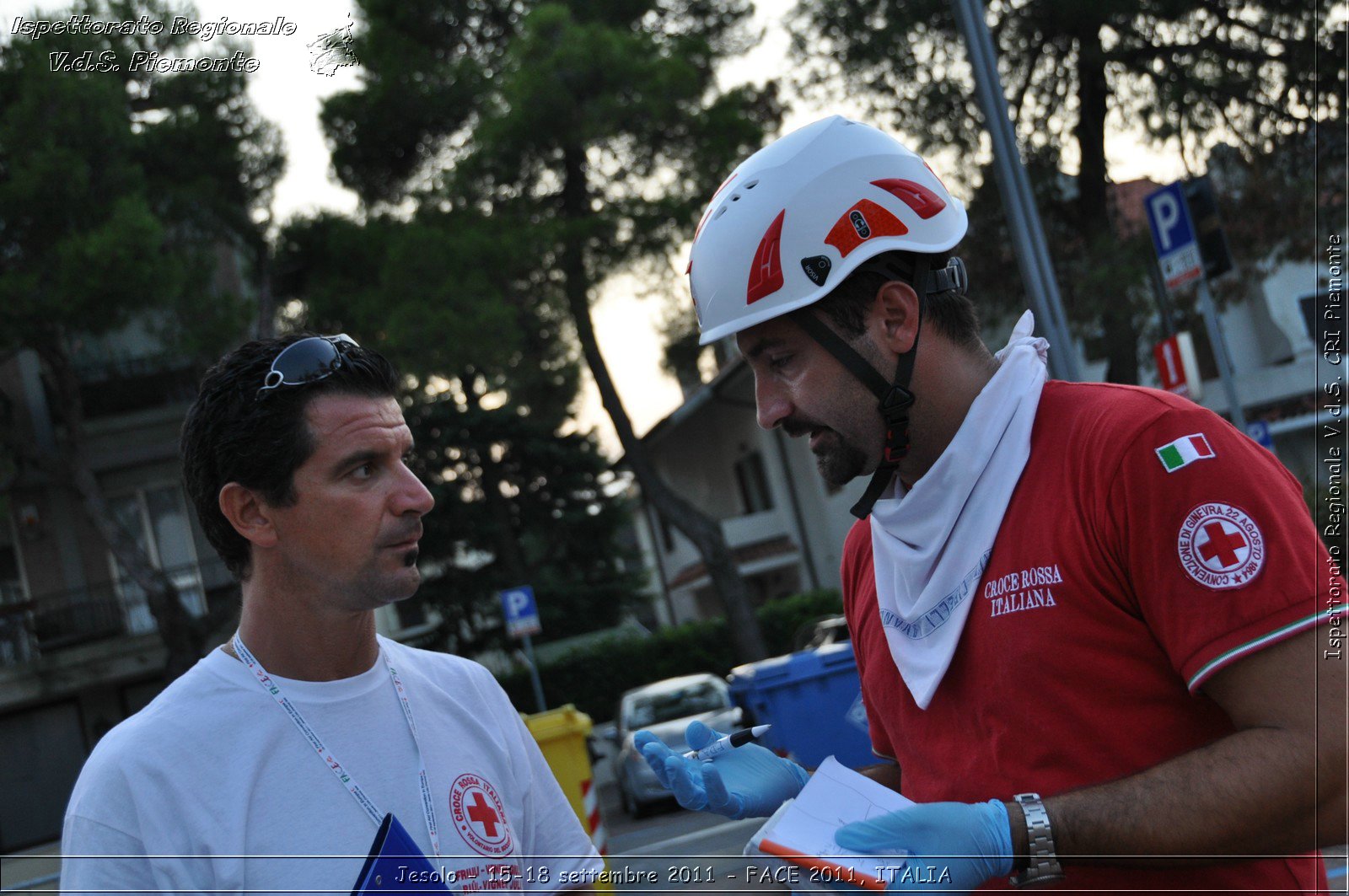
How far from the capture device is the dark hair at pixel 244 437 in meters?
2.35

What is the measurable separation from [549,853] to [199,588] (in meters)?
25.1

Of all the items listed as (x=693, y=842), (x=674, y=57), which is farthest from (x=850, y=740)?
(x=674, y=57)

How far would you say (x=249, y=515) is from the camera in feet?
7.81

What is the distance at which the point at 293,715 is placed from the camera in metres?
2.22

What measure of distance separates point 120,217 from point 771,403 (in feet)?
58.9

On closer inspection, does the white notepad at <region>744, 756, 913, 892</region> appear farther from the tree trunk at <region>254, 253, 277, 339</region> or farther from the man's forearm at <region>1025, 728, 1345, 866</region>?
the tree trunk at <region>254, 253, 277, 339</region>

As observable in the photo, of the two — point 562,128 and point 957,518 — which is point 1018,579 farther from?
point 562,128

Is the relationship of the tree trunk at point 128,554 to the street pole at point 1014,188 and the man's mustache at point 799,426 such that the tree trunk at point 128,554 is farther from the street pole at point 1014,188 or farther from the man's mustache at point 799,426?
the man's mustache at point 799,426

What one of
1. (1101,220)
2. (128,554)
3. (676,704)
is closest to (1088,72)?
(1101,220)

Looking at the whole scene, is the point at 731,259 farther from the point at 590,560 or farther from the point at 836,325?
the point at 590,560

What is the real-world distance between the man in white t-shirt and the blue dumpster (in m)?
8.34

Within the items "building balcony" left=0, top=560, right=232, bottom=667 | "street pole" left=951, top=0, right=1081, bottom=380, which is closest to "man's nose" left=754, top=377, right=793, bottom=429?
"street pole" left=951, top=0, right=1081, bottom=380

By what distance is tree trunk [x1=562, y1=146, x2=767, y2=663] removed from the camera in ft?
67.5

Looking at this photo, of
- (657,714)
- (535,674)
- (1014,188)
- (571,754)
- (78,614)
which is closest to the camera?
(1014,188)
